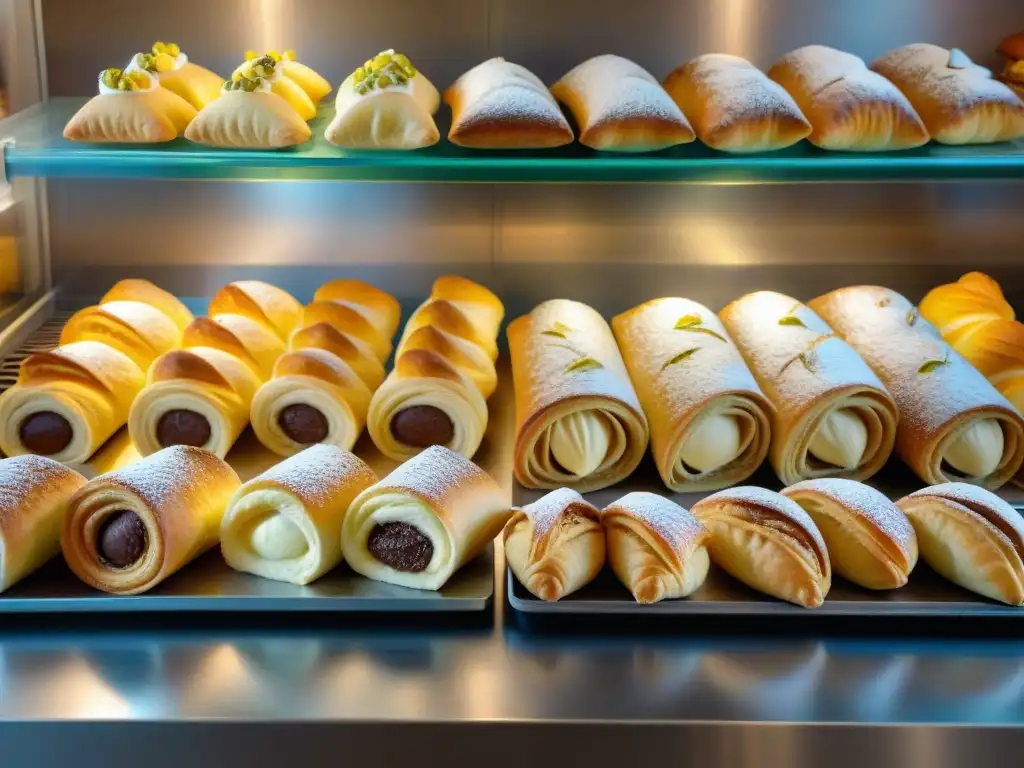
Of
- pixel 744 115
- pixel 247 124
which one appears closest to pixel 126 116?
pixel 247 124

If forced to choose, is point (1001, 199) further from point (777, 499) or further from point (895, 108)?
point (777, 499)

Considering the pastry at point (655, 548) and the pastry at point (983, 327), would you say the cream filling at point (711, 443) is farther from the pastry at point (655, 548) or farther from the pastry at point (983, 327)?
the pastry at point (983, 327)

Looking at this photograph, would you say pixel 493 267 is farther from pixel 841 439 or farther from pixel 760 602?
pixel 760 602

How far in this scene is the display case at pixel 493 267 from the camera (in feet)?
3.66

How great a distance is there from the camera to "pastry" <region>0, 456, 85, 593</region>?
1.26 metres

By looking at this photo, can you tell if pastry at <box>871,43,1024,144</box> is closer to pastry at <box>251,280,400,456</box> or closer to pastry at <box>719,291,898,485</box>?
pastry at <box>719,291,898,485</box>

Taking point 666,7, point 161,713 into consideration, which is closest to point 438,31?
point 666,7

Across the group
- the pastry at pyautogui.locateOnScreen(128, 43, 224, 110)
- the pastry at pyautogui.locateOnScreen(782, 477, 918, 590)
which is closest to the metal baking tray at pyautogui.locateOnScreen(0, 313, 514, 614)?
the pastry at pyautogui.locateOnScreen(782, 477, 918, 590)

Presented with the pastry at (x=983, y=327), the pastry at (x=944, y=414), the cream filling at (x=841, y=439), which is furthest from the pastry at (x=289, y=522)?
the pastry at (x=983, y=327)

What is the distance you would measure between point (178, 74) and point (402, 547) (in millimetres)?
880

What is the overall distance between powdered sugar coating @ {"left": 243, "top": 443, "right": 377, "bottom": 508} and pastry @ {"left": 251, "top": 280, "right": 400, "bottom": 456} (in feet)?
0.53

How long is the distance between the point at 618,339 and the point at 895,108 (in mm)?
549

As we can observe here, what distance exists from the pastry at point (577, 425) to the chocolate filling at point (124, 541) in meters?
0.49

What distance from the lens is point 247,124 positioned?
5.08 ft
